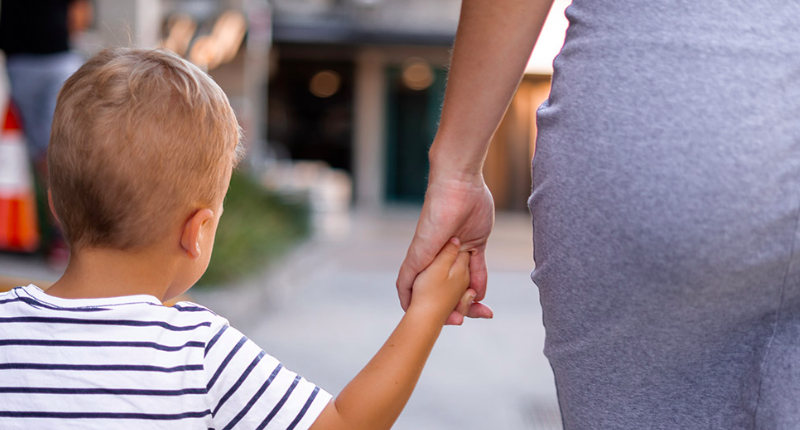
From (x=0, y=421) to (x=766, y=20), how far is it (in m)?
1.26

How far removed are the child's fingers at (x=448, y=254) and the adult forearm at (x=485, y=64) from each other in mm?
203

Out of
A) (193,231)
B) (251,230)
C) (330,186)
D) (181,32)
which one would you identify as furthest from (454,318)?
(330,186)

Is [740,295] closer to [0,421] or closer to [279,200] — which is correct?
[0,421]

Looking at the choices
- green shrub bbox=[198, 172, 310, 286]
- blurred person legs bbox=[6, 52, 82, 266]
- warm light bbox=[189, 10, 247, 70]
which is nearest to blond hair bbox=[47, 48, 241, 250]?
blurred person legs bbox=[6, 52, 82, 266]

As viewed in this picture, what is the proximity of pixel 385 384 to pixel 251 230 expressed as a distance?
5.12 meters

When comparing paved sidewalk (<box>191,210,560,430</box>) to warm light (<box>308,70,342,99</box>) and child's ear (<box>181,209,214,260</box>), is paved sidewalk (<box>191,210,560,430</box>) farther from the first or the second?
warm light (<box>308,70,342,99</box>)

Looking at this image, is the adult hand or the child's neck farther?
the adult hand

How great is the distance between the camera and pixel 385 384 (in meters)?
1.31

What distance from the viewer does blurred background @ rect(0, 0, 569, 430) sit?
14.7 ft

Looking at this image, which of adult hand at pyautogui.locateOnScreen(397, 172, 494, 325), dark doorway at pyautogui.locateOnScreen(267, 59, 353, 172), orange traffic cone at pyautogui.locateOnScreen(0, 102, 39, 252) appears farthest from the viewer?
dark doorway at pyautogui.locateOnScreen(267, 59, 353, 172)

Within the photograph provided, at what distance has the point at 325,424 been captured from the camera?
49.6 inches

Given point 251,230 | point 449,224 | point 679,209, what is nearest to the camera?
point 679,209

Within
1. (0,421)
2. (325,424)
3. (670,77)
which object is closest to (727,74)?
(670,77)

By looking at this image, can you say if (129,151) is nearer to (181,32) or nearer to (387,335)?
(387,335)
